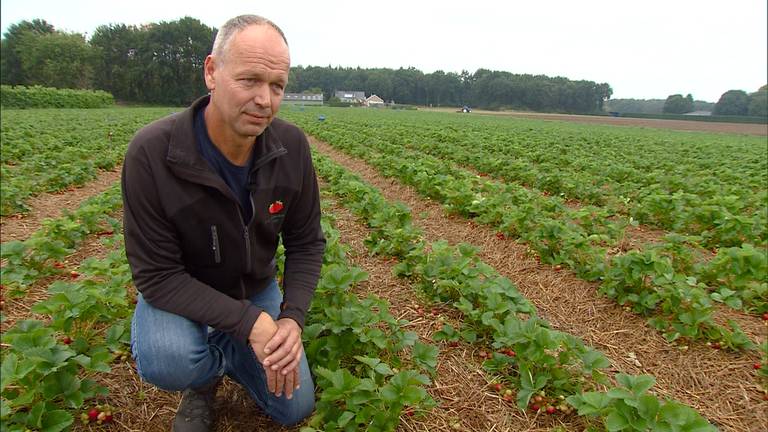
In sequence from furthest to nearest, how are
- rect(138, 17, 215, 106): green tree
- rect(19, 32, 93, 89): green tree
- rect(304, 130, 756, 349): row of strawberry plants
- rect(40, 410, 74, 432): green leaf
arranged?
rect(138, 17, 215, 106): green tree < rect(19, 32, 93, 89): green tree < rect(304, 130, 756, 349): row of strawberry plants < rect(40, 410, 74, 432): green leaf

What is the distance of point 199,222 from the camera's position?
1938mm

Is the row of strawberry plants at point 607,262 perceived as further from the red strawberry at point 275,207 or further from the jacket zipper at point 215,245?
the jacket zipper at point 215,245

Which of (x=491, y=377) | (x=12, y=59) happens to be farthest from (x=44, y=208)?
(x=12, y=59)

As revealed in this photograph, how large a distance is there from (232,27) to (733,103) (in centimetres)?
→ 10557

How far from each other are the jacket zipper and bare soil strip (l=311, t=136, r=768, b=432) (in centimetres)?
→ 270

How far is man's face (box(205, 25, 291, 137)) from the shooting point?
68.0 inches

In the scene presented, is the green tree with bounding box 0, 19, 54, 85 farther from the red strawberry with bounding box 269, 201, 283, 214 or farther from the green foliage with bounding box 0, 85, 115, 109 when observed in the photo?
the red strawberry with bounding box 269, 201, 283, 214

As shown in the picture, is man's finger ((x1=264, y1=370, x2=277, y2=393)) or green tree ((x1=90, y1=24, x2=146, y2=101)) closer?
man's finger ((x1=264, y1=370, x2=277, y2=393))

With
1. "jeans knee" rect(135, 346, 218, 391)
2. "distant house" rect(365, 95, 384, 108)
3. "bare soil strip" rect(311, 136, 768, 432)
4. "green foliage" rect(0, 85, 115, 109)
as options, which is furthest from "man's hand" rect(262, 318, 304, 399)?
"distant house" rect(365, 95, 384, 108)

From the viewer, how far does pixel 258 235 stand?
7.13 feet

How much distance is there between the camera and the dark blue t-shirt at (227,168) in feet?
6.56

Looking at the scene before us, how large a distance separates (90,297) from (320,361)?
4.42 feet

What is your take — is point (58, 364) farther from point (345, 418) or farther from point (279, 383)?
point (345, 418)

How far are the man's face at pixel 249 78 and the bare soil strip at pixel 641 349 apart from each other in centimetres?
284
